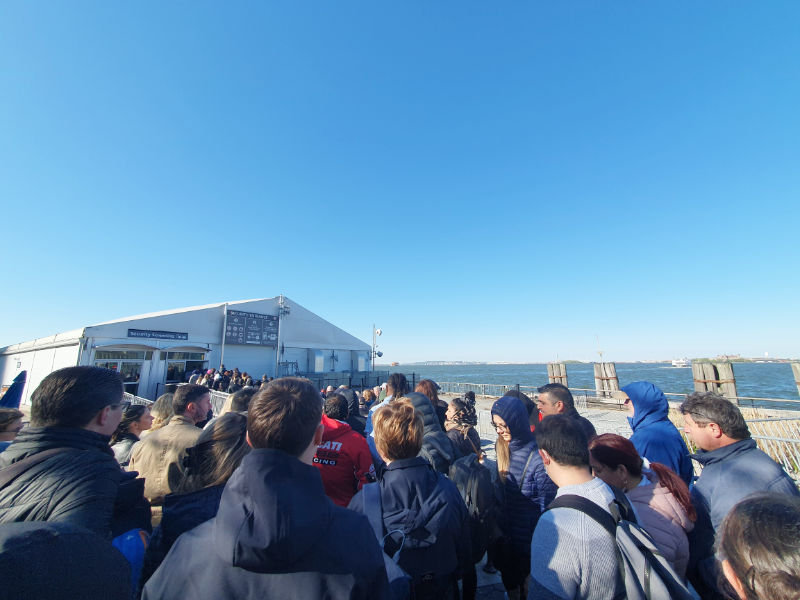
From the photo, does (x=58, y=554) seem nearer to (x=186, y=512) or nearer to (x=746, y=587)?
(x=186, y=512)

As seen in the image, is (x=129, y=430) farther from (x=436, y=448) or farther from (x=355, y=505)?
(x=436, y=448)

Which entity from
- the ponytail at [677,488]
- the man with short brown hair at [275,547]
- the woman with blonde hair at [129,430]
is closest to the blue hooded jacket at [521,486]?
the ponytail at [677,488]

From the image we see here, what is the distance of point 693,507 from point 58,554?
3.02 metres

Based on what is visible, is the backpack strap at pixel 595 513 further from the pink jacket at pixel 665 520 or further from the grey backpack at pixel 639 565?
the pink jacket at pixel 665 520

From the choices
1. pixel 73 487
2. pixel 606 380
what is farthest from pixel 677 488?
pixel 606 380

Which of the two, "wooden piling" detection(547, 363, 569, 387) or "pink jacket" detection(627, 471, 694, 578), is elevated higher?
"wooden piling" detection(547, 363, 569, 387)

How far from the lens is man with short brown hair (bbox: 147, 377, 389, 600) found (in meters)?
0.98

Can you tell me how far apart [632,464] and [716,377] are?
45.6ft

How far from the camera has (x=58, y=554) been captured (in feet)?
2.50

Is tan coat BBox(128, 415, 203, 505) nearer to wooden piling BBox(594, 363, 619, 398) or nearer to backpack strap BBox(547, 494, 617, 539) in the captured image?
backpack strap BBox(547, 494, 617, 539)

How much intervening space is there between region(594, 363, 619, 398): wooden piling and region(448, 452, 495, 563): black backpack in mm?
16232

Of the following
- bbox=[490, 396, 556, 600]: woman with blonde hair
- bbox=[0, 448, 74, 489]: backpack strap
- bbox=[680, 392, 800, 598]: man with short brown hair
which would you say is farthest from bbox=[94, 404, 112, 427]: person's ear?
bbox=[680, 392, 800, 598]: man with short brown hair

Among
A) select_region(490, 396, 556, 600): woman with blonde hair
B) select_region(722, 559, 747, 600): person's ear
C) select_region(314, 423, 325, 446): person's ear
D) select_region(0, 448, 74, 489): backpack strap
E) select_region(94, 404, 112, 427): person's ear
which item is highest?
select_region(94, 404, 112, 427): person's ear

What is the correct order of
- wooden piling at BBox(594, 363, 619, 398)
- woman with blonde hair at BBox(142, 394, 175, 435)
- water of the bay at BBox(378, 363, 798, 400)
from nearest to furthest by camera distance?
woman with blonde hair at BBox(142, 394, 175, 435)
wooden piling at BBox(594, 363, 619, 398)
water of the bay at BBox(378, 363, 798, 400)
